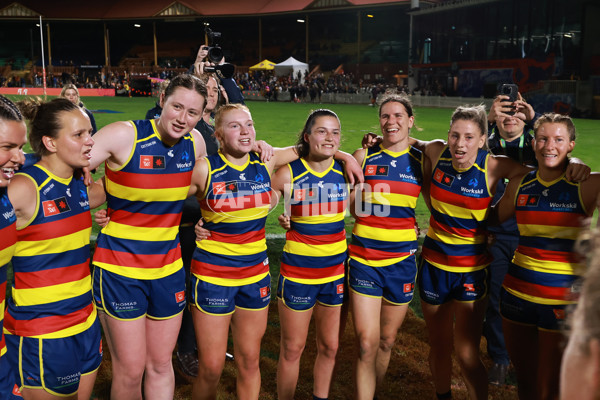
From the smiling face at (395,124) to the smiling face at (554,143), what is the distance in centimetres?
100

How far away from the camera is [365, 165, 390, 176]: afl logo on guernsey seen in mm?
4090

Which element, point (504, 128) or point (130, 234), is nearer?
point (130, 234)

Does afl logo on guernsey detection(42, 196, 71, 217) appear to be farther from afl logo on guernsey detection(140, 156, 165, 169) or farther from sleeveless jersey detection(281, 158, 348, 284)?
sleeveless jersey detection(281, 158, 348, 284)

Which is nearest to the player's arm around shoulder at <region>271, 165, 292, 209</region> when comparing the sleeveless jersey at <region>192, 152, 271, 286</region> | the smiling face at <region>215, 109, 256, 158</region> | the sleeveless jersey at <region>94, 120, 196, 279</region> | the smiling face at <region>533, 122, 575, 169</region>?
the sleeveless jersey at <region>192, 152, 271, 286</region>

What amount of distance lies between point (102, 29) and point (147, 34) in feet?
15.9

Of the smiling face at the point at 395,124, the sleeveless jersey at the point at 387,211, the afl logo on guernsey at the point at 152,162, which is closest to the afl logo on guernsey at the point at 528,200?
the sleeveless jersey at the point at 387,211

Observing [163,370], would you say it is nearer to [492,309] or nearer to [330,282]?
[330,282]

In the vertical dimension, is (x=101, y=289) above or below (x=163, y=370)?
above

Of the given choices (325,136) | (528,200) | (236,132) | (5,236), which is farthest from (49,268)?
(528,200)

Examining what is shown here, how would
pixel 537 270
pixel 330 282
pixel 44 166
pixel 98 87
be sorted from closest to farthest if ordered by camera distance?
pixel 44 166
pixel 537 270
pixel 330 282
pixel 98 87

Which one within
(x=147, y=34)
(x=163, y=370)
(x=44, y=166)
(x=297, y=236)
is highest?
(x=147, y=34)

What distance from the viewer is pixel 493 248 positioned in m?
4.48

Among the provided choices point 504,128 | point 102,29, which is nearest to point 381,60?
point 102,29

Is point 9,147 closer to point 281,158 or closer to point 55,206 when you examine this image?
point 55,206
